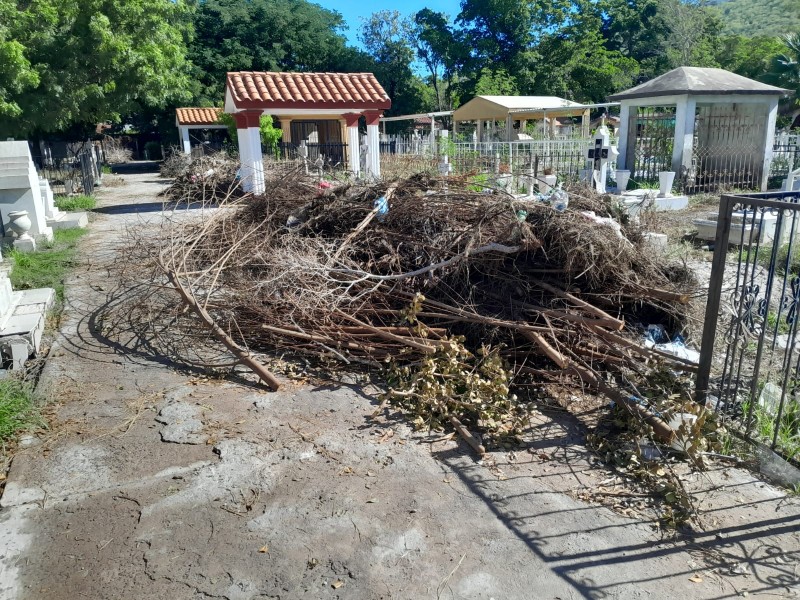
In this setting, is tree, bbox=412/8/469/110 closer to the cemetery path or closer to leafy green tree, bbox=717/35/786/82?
leafy green tree, bbox=717/35/786/82

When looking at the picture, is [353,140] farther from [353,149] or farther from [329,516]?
[329,516]

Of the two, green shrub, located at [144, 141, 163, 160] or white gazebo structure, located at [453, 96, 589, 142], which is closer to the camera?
white gazebo structure, located at [453, 96, 589, 142]

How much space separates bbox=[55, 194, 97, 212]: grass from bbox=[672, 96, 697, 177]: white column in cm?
1558

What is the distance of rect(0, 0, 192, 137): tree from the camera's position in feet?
50.7

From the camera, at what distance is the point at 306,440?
4.27m

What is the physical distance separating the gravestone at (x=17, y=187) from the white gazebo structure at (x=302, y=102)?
4.29 metres

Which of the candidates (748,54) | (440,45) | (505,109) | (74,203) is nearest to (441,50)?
(440,45)

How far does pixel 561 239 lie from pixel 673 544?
2.88 metres

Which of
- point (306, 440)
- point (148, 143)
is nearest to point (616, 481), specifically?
point (306, 440)

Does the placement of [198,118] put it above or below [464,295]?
above

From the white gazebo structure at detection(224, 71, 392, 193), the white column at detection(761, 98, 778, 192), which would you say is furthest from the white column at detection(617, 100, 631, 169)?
the white gazebo structure at detection(224, 71, 392, 193)

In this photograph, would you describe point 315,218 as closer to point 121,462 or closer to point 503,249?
point 503,249

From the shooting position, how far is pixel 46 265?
29.5 ft

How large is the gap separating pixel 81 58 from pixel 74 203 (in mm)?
4095
